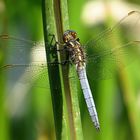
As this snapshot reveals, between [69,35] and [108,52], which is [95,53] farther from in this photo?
[69,35]

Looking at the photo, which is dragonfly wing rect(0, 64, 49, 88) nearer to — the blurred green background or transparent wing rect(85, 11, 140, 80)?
the blurred green background

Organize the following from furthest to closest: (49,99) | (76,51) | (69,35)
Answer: (49,99) < (76,51) < (69,35)

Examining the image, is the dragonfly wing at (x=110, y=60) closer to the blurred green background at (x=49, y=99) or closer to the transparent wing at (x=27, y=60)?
the blurred green background at (x=49, y=99)

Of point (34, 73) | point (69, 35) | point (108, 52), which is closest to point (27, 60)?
point (34, 73)

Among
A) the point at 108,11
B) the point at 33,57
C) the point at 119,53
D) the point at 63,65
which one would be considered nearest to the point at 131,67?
the point at 119,53

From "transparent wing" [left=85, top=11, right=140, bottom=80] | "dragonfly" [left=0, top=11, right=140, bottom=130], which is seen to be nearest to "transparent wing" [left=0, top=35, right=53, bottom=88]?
"dragonfly" [left=0, top=11, right=140, bottom=130]

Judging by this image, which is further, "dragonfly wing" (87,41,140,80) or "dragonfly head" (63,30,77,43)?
"dragonfly wing" (87,41,140,80)

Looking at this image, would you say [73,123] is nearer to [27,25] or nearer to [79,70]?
[79,70]

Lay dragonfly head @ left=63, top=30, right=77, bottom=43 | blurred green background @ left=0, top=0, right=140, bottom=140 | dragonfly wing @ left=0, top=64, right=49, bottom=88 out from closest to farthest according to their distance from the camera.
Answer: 1. dragonfly head @ left=63, top=30, right=77, bottom=43
2. dragonfly wing @ left=0, top=64, right=49, bottom=88
3. blurred green background @ left=0, top=0, right=140, bottom=140
